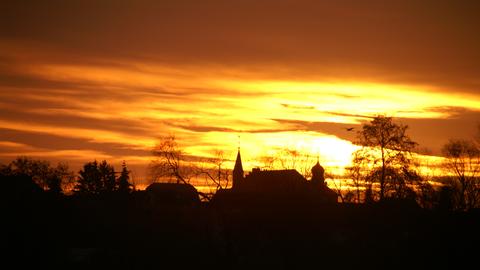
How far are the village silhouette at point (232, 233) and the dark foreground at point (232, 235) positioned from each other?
0.07 metres

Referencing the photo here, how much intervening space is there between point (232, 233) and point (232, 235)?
0.44 m

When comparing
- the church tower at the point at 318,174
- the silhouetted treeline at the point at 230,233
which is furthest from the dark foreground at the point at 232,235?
the church tower at the point at 318,174

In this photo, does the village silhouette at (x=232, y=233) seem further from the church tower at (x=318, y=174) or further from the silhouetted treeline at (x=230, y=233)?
the church tower at (x=318, y=174)

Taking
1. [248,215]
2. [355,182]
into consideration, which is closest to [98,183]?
[355,182]

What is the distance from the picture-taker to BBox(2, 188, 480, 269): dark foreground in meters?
38.9

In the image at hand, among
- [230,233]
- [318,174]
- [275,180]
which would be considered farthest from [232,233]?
[318,174]

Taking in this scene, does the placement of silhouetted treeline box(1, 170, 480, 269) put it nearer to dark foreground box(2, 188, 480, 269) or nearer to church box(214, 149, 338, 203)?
dark foreground box(2, 188, 480, 269)

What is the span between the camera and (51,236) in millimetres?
39656

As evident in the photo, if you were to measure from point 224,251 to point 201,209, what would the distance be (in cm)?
297

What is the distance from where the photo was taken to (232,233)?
1730 inches

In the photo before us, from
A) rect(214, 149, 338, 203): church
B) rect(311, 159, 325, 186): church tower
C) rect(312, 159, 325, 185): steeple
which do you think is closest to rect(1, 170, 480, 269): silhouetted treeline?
rect(214, 149, 338, 203): church

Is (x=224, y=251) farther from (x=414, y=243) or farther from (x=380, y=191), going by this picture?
(x=380, y=191)

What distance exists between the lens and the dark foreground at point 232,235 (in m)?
38.9

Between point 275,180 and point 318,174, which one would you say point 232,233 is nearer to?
point 275,180
